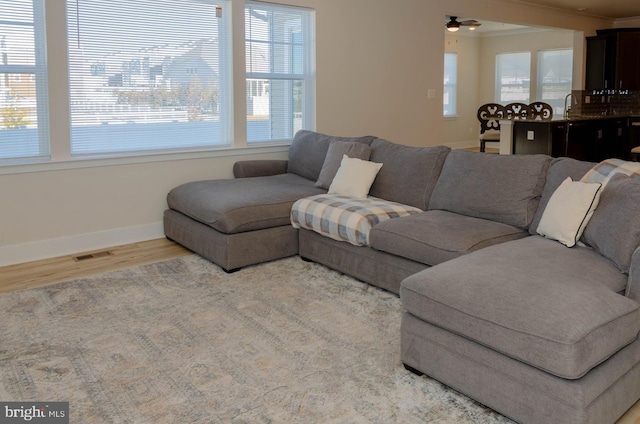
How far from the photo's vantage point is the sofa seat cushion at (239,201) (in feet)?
13.0

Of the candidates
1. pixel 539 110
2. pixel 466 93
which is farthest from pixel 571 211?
pixel 466 93

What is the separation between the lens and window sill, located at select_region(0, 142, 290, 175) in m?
4.22

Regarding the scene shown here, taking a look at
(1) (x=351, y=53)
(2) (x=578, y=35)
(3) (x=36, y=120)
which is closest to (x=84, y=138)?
(3) (x=36, y=120)

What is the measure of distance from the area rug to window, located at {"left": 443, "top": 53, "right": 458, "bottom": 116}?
9.22 metres

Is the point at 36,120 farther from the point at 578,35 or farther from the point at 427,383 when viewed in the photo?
the point at 578,35

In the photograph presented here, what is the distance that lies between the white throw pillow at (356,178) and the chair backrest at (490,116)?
6.47 metres

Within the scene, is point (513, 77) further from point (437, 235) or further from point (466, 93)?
point (437, 235)

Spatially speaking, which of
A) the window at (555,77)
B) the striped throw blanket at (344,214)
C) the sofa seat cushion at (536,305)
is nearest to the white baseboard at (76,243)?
the striped throw blanket at (344,214)

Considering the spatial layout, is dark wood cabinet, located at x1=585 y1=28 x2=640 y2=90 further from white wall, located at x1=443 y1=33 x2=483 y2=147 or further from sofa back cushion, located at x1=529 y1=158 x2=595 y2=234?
sofa back cushion, located at x1=529 y1=158 x2=595 y2=234

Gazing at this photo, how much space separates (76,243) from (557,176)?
3.47 m

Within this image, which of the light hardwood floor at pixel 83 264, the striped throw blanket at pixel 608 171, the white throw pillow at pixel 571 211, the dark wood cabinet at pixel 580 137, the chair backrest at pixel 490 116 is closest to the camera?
the white throw pillow at pixel 571 211

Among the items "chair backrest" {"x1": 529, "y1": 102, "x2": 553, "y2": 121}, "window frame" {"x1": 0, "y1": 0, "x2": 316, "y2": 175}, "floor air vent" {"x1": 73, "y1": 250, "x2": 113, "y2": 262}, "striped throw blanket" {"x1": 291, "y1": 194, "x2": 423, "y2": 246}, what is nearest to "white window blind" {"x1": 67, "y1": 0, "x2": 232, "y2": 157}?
"window frame" {"x1": 0, "y1": 0, "x2": 316, "y2": 175}

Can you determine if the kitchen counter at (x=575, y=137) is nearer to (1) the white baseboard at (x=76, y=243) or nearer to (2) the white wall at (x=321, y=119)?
(2) the white wall at (x=321, y=119)

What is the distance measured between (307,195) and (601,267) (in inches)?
91.8
